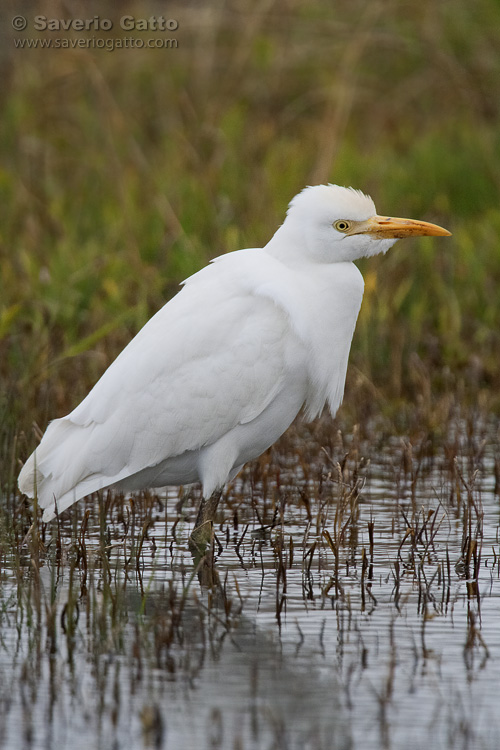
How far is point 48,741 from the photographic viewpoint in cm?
305

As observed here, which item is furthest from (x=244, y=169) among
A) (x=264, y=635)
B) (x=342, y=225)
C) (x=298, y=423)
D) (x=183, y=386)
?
(x=264, y=635)

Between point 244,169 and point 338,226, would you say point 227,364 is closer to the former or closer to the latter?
point 338,226

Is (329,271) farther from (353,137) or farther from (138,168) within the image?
(353,137)

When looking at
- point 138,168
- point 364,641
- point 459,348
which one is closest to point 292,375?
point 364,641

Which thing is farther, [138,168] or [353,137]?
[353,137]

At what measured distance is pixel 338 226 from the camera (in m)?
5.16

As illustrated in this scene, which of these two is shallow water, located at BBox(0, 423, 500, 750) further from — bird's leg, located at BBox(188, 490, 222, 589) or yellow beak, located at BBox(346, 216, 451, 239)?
yellow beak, located at BBox(346, 216, 451, 239)

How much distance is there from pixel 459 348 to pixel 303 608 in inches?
170

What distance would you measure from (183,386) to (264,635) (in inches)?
54.9

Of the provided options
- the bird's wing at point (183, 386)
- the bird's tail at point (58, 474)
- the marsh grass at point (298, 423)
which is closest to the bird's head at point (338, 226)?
the bird's wing at point (183, 386)

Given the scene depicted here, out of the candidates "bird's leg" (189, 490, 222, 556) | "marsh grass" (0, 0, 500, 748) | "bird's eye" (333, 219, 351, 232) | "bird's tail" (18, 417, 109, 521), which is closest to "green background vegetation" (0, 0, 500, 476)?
"marsh grass" (0, 0, 500, 748)

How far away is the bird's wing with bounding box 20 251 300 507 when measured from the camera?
4969 millimetres

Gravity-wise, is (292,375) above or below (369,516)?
above

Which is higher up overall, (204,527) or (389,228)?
(389,228)
